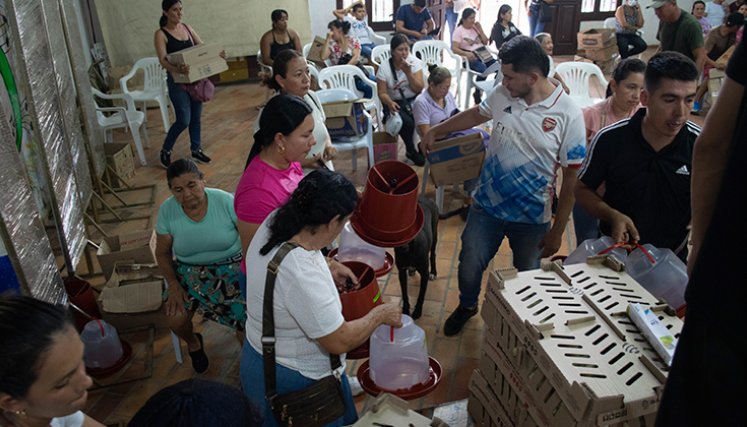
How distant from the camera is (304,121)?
7.99ft

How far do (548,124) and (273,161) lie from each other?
133 cm

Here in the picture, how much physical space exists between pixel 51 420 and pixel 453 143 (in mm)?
3222

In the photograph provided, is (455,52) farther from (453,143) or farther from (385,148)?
(453,143)

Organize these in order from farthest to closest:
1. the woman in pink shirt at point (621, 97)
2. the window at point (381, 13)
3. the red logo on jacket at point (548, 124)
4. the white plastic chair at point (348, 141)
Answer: the window at point (381, 13)
the white plastic chair at point (348, 141)
the woman in pink shirt at point (621, 97)
the red logo on jacket at point (548, 124)

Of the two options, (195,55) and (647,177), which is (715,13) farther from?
(647,177)

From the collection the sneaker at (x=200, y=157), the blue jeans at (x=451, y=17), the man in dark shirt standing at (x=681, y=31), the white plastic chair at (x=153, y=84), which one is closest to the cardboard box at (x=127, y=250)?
the sneaker at (x=200, y=157)

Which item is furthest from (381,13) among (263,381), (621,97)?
(263,381)

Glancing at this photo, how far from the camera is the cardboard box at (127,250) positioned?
3.70 metres

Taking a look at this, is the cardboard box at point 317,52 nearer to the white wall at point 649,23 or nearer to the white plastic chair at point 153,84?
the white plastic chair at point 153,84

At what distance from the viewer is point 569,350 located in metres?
1.71

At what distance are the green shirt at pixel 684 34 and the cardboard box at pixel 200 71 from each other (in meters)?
4.64

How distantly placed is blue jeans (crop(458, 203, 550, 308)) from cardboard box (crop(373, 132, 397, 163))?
2.57m

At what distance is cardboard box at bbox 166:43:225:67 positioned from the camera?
5.66 meters

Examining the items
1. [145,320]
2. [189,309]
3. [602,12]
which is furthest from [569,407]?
[602,12]
